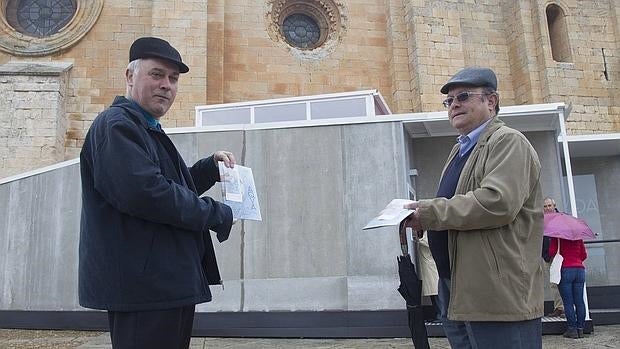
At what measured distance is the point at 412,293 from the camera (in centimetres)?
272

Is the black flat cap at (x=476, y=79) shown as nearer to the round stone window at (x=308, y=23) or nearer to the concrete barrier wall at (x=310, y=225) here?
the concrete barrier wall at (x=310, y=225)

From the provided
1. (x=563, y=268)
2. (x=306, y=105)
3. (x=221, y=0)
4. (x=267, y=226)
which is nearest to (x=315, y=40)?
(x=221, y=0)

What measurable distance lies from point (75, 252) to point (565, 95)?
13837 mm

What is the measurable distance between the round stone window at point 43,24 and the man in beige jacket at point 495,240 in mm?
14366

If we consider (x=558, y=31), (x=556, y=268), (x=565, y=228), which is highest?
(x=558, y=31)

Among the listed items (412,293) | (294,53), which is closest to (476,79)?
(412,293)

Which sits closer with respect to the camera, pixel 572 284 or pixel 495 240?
pixel 495 240

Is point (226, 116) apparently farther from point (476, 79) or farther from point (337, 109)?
point (476, 79)

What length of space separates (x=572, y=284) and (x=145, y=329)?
6.32 meters

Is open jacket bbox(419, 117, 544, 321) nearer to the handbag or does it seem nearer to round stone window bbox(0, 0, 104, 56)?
the handbag

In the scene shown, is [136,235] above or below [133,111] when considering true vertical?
below

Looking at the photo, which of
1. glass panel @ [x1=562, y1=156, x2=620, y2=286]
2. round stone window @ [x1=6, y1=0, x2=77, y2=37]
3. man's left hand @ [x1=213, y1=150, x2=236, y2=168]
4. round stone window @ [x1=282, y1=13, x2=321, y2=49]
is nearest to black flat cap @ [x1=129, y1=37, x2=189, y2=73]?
man's left hand @ [x1=213, y1=150, x2=236, y2=168]

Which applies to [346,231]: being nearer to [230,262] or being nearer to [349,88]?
[230,262]

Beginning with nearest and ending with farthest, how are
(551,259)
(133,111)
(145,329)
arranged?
1. (145,329)
2. (133,111)
3. (551,259)
